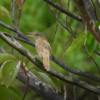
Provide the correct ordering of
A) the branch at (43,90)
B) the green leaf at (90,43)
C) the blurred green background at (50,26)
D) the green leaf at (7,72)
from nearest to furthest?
the green leaf at (7,72)
the green leaf at (90,43)
the branch at (43,90)
the blurred green background at (50,26)

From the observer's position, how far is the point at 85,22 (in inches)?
67.3

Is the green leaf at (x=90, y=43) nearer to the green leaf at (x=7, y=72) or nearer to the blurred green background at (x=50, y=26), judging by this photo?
the green leaf at (x=7, y=72)

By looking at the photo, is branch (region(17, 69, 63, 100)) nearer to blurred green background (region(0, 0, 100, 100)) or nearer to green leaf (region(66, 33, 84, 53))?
green leaf (region(66, 33, 84, 53))

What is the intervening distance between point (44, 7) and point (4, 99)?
5.59 ft

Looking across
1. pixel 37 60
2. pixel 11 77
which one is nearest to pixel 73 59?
pixel 37 60

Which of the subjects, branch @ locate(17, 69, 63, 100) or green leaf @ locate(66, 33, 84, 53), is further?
branch @ locate(17, 69, 63, 100)

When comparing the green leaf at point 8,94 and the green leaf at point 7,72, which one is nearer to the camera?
the green leaf at point 7,72

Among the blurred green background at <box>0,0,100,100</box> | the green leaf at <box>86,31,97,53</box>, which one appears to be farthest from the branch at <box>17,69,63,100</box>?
the blurred green background at <box>0,0,100,100</box>

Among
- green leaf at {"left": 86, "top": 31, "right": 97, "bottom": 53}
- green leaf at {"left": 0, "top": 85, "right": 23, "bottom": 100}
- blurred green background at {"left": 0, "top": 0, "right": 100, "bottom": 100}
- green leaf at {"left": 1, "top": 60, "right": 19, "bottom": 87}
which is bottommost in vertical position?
blurred green background at {"left": 0, "top": 0, "right": 100, "bottom": 100}

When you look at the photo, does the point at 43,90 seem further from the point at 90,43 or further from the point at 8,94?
the point at 90,43

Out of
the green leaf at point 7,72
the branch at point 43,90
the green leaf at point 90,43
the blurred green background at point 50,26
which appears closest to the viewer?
the green leaf at point 7,72

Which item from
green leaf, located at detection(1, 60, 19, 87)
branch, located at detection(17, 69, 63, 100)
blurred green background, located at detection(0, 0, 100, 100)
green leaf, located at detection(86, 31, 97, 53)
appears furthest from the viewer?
blurred green background, located at detection(0, 0, 100, 100)

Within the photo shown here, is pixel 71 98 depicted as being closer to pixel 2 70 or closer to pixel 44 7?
pixel 44 7

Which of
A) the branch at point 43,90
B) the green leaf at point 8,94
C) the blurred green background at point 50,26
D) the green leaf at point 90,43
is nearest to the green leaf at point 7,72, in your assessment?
the green leaf at point 8,94
